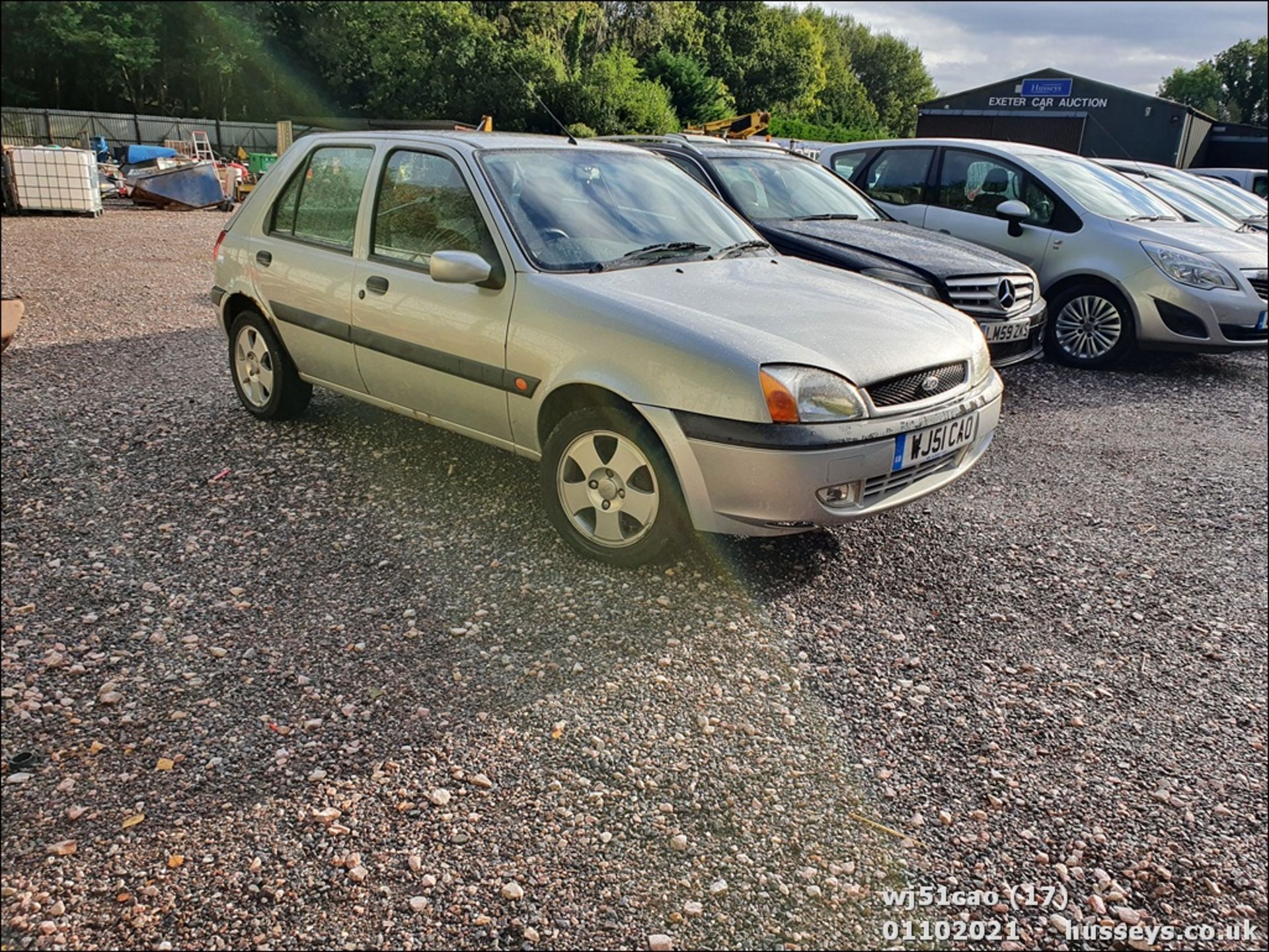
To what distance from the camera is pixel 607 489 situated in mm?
4082

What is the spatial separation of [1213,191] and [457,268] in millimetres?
12090

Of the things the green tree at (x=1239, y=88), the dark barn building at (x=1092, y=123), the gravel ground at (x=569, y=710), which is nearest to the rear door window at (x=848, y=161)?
the gravel ground at (x=569, y=710)

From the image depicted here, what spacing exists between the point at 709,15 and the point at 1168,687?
7124 cm

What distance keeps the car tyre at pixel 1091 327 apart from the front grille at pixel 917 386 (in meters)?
4.91

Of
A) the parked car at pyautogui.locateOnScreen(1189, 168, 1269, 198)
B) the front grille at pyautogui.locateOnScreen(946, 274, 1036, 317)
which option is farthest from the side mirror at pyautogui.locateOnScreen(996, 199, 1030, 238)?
the parked car at pyautogui.locateOnScreen(1189, 168, 1269, 198)

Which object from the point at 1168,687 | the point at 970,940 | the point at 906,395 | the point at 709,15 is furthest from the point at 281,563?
the point at 709,15

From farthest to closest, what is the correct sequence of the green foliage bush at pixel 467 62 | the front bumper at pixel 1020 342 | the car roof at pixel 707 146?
the car roof at pixel 707 146, the front bumper at pixel 1020 342, the green foliage bush at pixel 467 62

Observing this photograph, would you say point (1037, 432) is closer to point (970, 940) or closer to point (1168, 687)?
point (1168, 687)

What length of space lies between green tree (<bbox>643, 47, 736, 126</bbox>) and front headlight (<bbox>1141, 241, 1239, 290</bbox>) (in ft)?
145

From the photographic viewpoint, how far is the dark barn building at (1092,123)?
121 feet

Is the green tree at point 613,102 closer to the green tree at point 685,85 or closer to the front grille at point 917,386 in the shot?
the green tree at point 685,85

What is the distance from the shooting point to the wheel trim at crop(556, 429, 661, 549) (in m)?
3.96

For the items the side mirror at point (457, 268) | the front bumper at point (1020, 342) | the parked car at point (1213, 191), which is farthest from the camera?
the parked car at point (1213, 191)

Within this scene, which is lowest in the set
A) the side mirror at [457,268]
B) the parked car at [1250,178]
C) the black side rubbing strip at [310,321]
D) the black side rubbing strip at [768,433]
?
the black side rubbing strip at [310,321]
